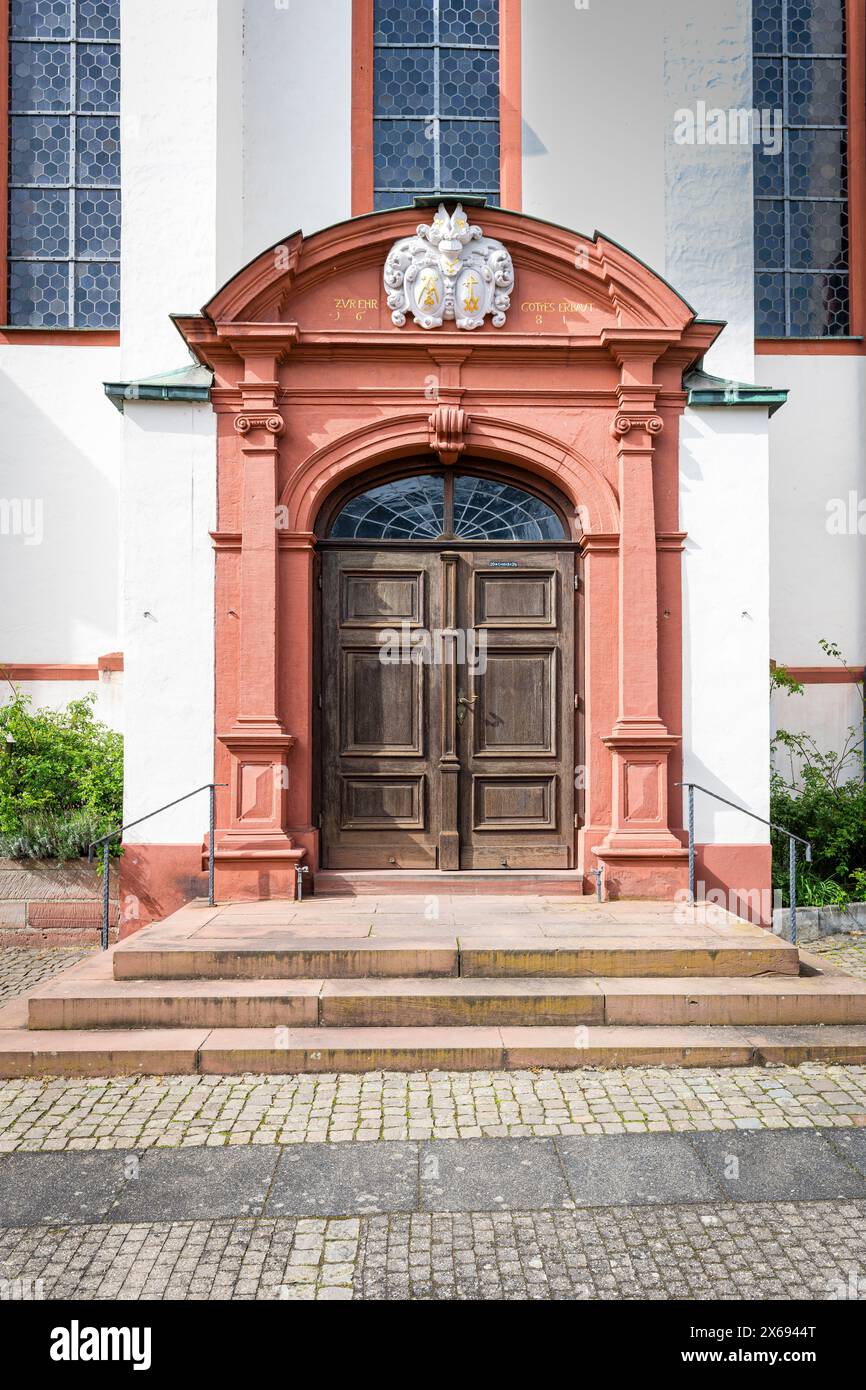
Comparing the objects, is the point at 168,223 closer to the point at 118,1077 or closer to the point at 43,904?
the point at 43,904

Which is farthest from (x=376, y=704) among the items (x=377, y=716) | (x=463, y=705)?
(x=463, y=705)

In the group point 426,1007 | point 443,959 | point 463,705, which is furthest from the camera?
point 463,705

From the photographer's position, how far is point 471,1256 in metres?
3.20

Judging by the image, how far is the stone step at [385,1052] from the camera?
16.1 feet

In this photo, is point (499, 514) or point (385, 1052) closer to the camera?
point (385, 1052)

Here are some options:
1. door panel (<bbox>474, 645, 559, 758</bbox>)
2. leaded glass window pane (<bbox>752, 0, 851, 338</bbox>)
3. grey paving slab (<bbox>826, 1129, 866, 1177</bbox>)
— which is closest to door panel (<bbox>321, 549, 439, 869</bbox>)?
door panel (<bbox>474, 645, 559, 758</bbox>)

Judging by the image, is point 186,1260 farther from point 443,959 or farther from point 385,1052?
point 443,959

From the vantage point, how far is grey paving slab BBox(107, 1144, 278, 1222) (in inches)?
139

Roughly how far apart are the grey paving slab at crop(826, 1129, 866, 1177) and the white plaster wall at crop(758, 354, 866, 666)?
6829 millimetres

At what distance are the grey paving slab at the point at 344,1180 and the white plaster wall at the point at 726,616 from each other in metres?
4.28

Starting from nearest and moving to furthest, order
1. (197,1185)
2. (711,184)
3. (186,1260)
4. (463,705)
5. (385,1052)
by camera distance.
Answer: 1. (186,1260)
2. (197,1185)
3. (385,1052)
4. (463,705)
5. (711,184)

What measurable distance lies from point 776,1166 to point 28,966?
5.60m

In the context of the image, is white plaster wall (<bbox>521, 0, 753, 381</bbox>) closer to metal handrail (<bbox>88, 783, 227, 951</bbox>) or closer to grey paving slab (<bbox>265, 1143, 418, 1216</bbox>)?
Result: metal handrail (<bbox>88, 783, 227, 951</bbox>)

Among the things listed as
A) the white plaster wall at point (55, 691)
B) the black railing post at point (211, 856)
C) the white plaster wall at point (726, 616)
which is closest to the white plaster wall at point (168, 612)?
the black railing post at point (211, 856)
